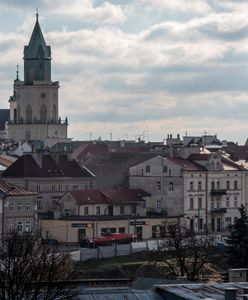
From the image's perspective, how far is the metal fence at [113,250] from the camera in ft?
238

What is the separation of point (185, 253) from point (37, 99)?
293 ft

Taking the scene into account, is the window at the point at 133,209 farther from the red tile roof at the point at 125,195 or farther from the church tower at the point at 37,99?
the church tower at the point at 37,99

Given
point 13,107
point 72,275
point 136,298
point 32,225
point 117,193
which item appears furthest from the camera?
point 13,107

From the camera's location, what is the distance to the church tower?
147m

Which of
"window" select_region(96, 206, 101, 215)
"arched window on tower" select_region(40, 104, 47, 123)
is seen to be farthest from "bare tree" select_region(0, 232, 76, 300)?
"arched window on tower" select_region(40, 104, 47, 123)

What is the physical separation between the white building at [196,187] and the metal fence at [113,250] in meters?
12.0

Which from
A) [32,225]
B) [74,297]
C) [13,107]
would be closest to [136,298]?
[74,297]

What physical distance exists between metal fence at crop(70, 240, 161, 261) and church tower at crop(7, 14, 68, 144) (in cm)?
6753

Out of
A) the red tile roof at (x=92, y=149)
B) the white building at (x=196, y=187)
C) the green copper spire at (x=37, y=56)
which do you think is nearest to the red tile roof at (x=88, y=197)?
the white building at (x=196, y=187)

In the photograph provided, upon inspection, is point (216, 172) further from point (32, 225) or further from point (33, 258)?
point (33, 258)

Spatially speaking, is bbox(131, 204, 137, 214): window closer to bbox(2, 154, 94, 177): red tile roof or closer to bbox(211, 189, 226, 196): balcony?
bbox(211, 189, 226, 196): balcony

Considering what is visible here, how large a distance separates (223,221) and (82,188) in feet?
33.8

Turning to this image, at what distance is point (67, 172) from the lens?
312 ft

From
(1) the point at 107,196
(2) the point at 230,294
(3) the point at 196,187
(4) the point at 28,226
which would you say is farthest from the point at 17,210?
(2) the point at 230,294
